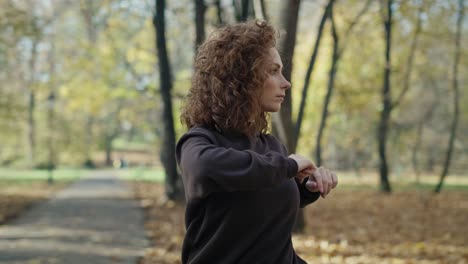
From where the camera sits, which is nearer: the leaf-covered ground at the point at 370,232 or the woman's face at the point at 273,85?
the woman's face at the point at 273,85

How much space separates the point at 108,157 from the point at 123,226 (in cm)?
5597

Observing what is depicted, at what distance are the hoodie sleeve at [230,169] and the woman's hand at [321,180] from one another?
0.75 ft

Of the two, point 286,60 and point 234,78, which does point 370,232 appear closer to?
point 286,60

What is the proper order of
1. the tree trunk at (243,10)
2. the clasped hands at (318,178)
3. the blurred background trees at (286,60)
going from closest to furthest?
the clasped hands at (318,178)
the tree trunk at (243,10)
the blurred background trees at (286,60)

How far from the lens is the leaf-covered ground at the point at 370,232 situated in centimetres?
732

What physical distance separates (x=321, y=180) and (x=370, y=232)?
8.37 meters

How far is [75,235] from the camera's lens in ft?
29.9

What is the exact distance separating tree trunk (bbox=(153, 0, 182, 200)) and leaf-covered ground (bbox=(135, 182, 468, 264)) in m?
0.49

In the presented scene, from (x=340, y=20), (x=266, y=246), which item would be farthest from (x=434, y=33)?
(x=266, y=246)

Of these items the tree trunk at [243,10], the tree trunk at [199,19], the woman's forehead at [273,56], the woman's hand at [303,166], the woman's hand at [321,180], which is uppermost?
the woman's forehead at [273,56]

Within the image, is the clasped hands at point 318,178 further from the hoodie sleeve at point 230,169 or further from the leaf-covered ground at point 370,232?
the leaf-covered ground at point 370,232

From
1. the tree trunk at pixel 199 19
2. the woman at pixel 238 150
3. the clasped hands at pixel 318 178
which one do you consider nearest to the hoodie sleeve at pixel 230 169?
the woman at pixel 238 150

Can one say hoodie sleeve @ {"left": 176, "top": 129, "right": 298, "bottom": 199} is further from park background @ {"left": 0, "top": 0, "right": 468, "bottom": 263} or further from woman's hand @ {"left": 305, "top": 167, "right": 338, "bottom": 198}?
park background @ {"left": 0, "top": 0, "right": 468, "bottom": 263}

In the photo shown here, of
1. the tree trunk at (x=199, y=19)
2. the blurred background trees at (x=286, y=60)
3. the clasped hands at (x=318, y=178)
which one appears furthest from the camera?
the blurred background trees at (x=286, y=60)
